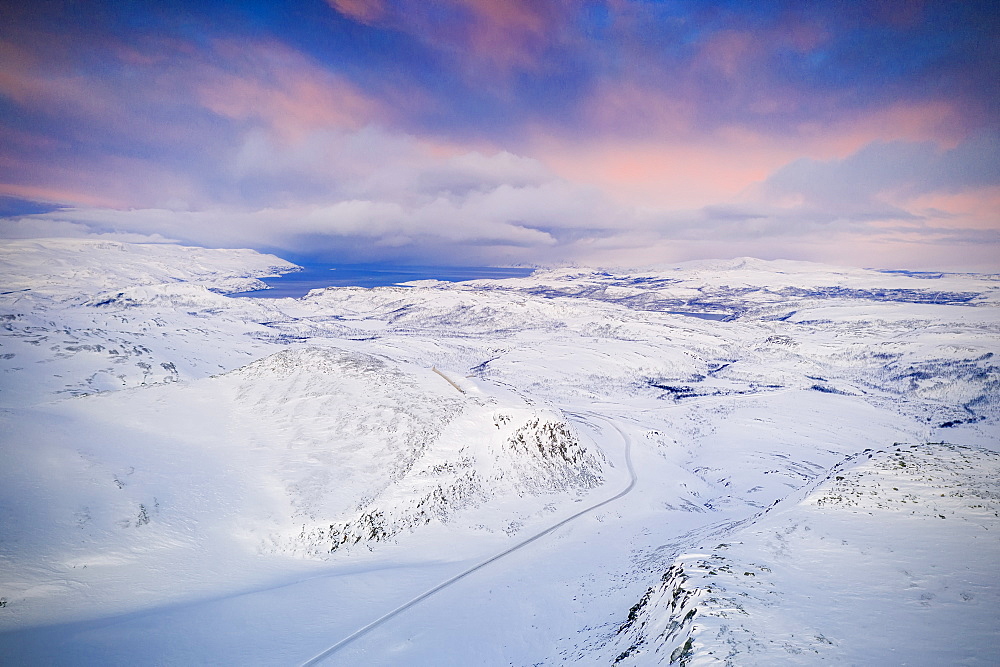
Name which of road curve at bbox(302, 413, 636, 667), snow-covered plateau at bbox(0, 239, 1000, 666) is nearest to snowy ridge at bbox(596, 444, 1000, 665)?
snow-covered plateau at bbox(0, 239, 1000, 666)

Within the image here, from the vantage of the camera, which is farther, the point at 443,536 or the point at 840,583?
the point at 443,536

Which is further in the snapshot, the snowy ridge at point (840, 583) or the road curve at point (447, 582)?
the road curve at point (447, 582)

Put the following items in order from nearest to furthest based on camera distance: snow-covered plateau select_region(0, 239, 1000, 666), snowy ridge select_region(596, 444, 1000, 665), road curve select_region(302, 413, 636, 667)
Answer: snowy ridge select_region(596, 444, 1000, 665) < snow-covered plateau select_region(0, 239, 1000, 666) < road curve select_region(302, 413, 636, 667)

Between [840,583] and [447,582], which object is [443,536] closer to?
[447,582]

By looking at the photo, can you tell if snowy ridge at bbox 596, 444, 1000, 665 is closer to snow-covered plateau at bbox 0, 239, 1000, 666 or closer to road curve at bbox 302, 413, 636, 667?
snow-covered plateau at bbox 0, 239, 1000, 666

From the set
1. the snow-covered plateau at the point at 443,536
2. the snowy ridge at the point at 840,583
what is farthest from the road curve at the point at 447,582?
the snowy ridge at the point at 840,583

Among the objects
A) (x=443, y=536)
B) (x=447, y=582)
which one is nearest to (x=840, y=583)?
(x=447, y=582)

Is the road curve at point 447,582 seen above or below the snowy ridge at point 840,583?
below

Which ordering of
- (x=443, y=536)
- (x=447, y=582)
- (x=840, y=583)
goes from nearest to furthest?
(x=840, y=583) → (x=447, y=582) → (x=443, y=536)

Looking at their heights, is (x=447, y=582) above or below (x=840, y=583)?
below

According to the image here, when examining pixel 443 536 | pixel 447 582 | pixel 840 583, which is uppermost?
pixel 840 583

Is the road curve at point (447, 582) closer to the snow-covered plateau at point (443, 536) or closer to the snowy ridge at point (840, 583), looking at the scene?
the snow-covered plateau at point (443, 536)

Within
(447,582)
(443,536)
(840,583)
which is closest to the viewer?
(840,583)
